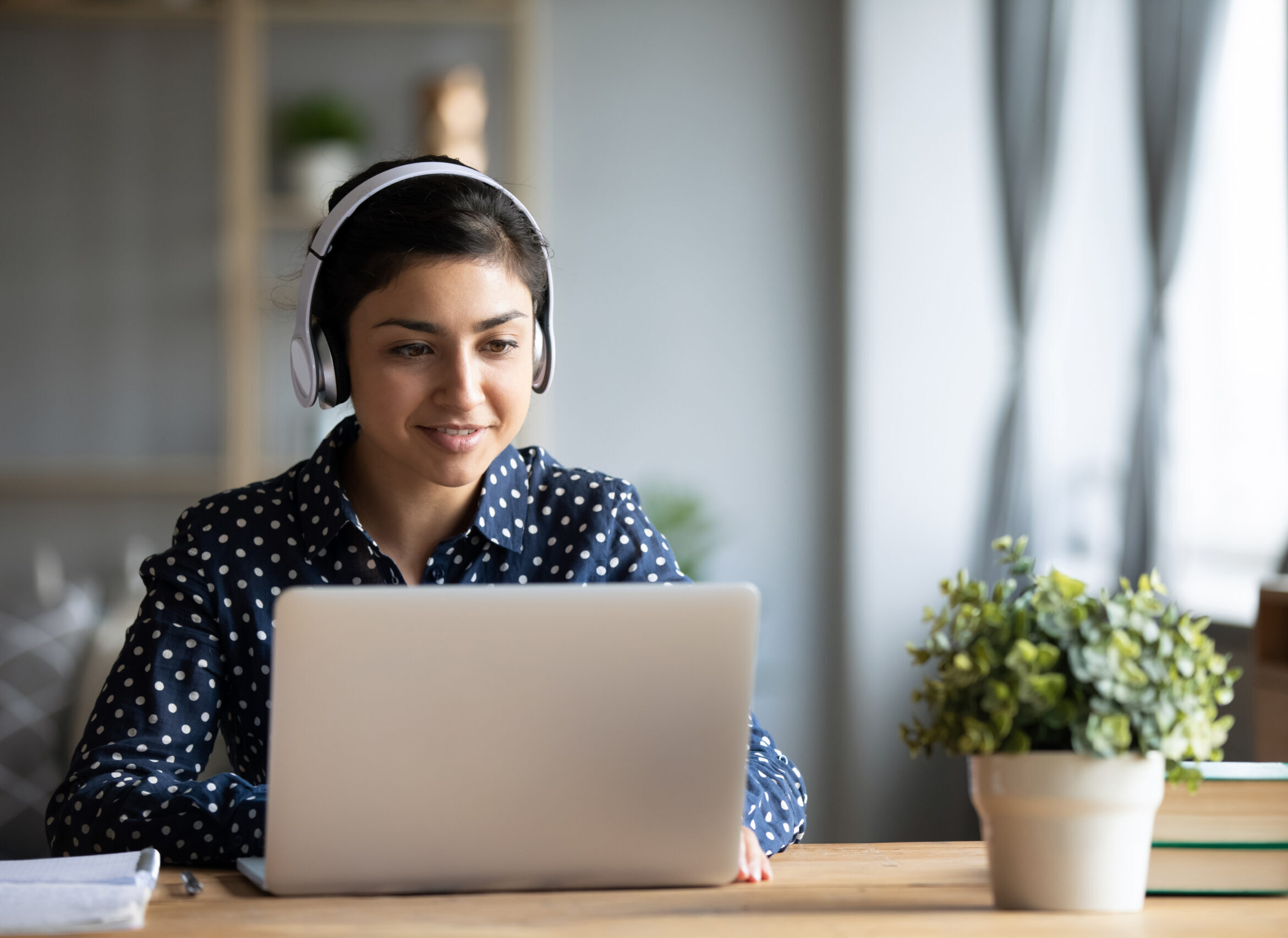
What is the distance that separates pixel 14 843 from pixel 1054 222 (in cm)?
293

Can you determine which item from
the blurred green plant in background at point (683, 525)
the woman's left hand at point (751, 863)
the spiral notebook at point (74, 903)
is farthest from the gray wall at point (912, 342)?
the spiral notebook at point (74, 903)

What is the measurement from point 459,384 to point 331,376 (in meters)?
0.20

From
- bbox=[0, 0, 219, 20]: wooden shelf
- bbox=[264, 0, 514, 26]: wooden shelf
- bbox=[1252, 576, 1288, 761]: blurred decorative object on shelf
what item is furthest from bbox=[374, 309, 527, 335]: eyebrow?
bbox=[0, 0, 219, 20]: wooden shelf

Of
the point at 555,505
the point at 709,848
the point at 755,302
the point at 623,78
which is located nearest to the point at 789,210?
the point at 755,302

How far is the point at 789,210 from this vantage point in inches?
150

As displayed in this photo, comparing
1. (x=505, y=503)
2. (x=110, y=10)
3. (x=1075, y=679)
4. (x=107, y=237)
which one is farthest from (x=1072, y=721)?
(x=110, y=10)

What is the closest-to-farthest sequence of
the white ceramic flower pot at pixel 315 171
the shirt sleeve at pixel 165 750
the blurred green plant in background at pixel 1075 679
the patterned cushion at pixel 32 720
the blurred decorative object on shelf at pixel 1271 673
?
the blurred green plant in background at pixel 1075 679 < the shirt sleeve at pixel 165 750 < the blurred decorative object on shelf at pixel 1271 673 < the patterned cushion at pixel 32 720 < the white ceramic flower pot at pixel 315 171

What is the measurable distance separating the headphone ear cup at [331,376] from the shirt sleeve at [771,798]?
0.61 metres

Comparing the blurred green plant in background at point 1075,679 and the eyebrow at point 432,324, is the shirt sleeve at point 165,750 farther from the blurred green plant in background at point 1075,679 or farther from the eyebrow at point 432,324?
the blurred green plant in background at point 1075,679

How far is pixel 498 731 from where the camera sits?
3.04 ft

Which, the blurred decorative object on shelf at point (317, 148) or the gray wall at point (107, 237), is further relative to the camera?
the gray wall at point (107, 237)

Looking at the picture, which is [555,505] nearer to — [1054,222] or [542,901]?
[542,901]

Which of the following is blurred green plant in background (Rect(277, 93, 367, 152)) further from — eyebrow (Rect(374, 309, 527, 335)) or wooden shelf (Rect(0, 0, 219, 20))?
eyebrow (Rect(374, 309, 527, 335))

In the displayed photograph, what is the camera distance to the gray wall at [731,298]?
3.78m
